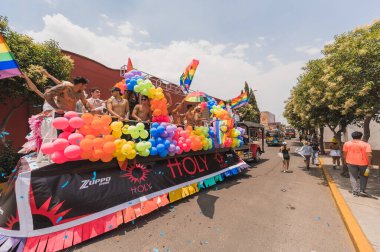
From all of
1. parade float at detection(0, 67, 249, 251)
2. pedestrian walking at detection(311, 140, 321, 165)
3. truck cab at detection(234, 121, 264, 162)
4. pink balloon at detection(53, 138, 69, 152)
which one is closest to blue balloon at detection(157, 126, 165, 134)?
parade float at detection(0, 67, 249, 251)

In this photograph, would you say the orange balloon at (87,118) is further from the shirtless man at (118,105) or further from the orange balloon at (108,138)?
the shirtless man at (118,105)

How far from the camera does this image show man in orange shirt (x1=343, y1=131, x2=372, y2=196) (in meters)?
6.29

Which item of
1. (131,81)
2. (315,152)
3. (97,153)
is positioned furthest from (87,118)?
(315,152)

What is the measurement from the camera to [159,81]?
36.4ft

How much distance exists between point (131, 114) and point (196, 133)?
223 cm

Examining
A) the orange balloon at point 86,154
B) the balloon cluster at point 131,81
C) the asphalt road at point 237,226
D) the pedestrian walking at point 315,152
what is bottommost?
the asphalt road at point 237,226

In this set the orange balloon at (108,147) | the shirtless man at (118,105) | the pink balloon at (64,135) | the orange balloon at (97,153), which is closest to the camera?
the pink balloon at (64,135)

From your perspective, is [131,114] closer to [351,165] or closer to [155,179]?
[155,179]

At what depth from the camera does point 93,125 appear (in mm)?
4176

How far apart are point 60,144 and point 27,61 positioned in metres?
7.72

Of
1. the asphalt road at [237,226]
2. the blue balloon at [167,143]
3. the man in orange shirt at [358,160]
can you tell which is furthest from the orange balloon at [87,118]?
the man in orange shirt at [358,160]

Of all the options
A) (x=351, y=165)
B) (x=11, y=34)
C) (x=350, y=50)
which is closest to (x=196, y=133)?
(x=351, y=165)

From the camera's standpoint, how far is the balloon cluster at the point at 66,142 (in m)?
3.72

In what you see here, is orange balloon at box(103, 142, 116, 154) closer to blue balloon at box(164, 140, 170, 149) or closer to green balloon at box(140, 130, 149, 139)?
green balloon at box(140, 130, 149, 139)
